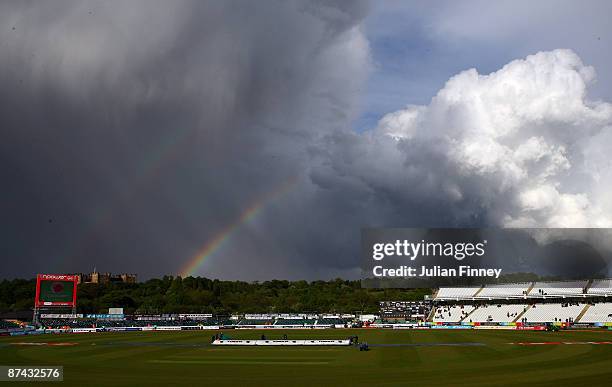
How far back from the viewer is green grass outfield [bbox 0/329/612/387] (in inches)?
1491

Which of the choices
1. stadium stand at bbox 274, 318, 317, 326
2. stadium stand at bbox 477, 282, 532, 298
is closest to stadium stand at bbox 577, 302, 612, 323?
stadium stand at bbox 477, 282, 532, 298

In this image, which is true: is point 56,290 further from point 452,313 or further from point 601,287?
point 601,287

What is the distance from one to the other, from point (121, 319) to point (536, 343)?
359ft

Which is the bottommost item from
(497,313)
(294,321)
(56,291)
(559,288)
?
(497,313)

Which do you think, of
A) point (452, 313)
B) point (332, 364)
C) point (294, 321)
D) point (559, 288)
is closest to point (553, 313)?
point (559, 288)

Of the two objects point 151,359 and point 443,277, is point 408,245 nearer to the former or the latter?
point 443,277

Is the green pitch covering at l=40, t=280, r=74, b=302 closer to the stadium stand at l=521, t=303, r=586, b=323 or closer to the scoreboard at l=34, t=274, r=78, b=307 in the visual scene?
the scoreboard at l=34, t=274, r=78, b=307

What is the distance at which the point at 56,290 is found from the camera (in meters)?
136

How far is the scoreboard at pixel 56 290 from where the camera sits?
134 m

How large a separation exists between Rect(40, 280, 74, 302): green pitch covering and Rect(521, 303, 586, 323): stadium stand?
101179mm

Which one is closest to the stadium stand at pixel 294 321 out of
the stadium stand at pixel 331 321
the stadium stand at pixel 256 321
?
the stadium stand at pixel 331 321

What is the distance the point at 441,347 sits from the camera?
64.4m

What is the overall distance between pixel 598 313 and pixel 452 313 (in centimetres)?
3315

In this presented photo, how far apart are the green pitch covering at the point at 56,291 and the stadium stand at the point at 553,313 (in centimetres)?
10118
